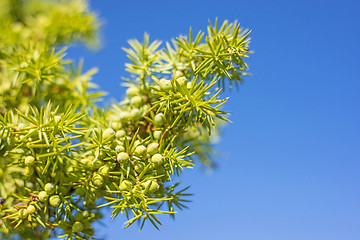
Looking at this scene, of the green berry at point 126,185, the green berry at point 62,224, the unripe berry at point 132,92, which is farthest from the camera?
the unripe berry at point 132,92

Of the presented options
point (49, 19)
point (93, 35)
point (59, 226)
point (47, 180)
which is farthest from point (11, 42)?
Result: point (59, 226)

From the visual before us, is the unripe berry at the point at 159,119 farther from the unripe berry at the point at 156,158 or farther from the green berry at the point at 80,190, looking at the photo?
the green berry at the point at 80,190

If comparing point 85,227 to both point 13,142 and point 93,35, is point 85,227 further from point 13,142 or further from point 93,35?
point 93,35

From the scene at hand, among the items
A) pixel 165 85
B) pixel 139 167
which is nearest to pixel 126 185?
pixel 139 167

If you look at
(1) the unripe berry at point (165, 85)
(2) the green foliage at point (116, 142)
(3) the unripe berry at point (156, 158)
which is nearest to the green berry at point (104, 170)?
(2) the green foliage at point (116, 142)

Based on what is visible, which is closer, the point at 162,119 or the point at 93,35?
the point at 162,119

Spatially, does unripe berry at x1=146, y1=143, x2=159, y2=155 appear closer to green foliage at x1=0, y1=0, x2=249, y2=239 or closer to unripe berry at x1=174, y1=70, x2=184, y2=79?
green foliage at x1=0, y1=0, x2=249, y2=239

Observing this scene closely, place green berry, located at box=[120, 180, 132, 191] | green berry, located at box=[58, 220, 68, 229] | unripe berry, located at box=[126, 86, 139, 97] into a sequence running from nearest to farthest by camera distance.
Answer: green berry, located at box=[120, 180, 132, 191], green berry, located at box=[58, 220, 68, 229], unripe berry, located at box=[126, 86, 139, 97]

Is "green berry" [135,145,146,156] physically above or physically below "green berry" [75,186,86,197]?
above

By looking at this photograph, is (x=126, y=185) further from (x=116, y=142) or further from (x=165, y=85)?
(x=165, y=85)

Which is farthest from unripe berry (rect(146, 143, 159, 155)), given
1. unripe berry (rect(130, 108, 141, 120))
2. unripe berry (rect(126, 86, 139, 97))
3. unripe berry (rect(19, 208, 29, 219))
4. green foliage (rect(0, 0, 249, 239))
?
unripe berry (rect(19, 208, 29, 219))

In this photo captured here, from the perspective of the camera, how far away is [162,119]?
2.70 ft

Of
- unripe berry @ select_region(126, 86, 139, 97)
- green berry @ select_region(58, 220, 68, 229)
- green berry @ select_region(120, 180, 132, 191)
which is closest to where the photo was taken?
green berry @ select_region(120, 180, 132, 191)

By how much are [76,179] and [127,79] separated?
378mm
